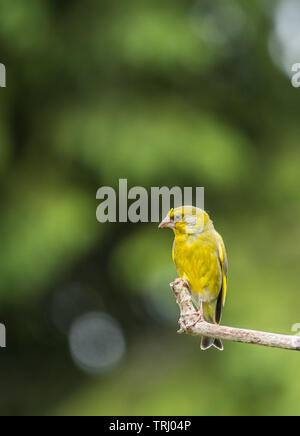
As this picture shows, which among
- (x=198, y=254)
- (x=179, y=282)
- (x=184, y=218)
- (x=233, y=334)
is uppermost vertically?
(x=184, y=218)

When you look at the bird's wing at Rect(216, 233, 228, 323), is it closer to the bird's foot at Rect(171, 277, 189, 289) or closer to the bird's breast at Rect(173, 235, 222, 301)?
the bird's breast at Rect(173, 235, 222, 301)

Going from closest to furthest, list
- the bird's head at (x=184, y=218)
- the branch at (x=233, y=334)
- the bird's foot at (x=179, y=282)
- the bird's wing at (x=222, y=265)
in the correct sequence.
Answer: the branch at (x=233, y=334), the bird's head at (x=184, y=218), the bird's foot at (x=179, y=282), the bird's wing at (x=222, y=265)

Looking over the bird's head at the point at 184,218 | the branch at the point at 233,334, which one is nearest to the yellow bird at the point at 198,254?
the bird's head at the point at 184,218

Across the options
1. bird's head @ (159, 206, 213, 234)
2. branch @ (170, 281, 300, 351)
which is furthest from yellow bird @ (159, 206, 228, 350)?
Answer: branch @ (170, 281, 300, 351)

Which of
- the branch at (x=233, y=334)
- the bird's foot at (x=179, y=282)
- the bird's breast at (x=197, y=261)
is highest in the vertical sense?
the bird's breast at (x=197, y=261)

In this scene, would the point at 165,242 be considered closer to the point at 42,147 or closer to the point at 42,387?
the point at 42,147

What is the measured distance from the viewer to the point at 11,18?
25.1 ft

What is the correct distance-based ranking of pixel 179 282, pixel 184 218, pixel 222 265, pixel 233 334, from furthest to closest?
pixel 222 265 < pixel 179 282 < pixel 184 218 < pixel 233 334

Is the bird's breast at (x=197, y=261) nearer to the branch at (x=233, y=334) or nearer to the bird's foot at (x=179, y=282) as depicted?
the bird's foot at (x=179, y=282)

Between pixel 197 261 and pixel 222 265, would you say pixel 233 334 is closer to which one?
pixel 197 261

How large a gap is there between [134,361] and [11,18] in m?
4.30

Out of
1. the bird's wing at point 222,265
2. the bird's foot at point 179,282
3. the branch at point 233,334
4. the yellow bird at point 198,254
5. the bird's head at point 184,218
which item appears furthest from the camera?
the bird's wing at point 222,265

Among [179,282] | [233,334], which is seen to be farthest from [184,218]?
[233,334]

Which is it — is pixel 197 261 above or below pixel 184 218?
below
